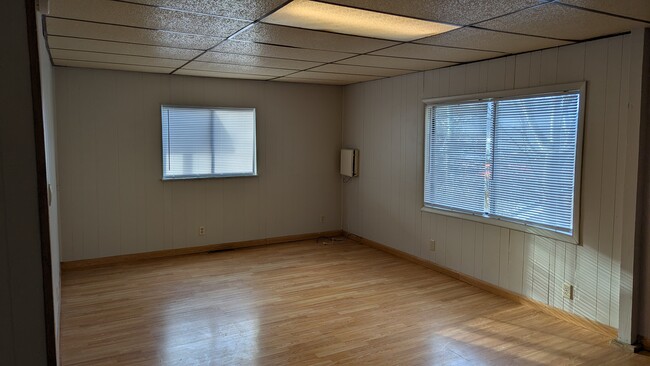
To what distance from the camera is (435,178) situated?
17.0 ft

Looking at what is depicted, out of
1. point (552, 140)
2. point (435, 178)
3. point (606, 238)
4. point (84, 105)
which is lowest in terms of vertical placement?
point (606, 238)

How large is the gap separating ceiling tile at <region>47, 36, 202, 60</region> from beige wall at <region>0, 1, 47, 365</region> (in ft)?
9.54

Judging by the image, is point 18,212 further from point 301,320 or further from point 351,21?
point 301,320

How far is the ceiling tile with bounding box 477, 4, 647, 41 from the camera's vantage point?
8.96 feet

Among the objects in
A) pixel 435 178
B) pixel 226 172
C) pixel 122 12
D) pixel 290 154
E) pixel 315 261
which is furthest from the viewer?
pixel 290 154

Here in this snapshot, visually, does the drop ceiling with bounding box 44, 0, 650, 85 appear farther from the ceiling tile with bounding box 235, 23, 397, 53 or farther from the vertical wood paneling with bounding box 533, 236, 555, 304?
the vertical wood paneling with bounding box 533, 236, 555, 304

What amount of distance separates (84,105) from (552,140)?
15.8 feet

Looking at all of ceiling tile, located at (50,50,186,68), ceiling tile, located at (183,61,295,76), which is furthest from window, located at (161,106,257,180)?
ceiling tile, located at (50,50,186,68)

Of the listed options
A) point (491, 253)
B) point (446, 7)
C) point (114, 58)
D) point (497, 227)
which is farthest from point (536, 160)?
point (114, 58)

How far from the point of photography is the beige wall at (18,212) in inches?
42.4

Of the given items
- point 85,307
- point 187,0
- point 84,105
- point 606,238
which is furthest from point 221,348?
point 84,105

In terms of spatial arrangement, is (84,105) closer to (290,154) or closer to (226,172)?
(226,172)

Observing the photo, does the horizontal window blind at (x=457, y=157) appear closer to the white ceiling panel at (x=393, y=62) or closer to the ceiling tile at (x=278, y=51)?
the white ceiling panel at (x=393, y=62)

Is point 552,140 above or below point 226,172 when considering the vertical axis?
above
